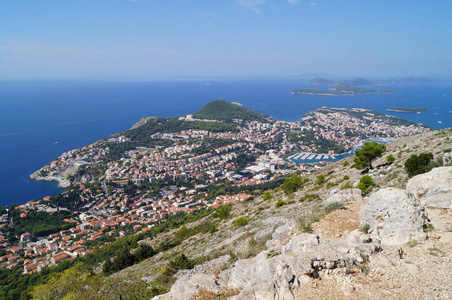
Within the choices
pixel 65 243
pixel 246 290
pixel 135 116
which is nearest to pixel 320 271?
pixel 246 290

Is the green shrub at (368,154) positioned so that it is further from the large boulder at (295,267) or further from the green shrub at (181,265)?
the green shrub at (181,265)

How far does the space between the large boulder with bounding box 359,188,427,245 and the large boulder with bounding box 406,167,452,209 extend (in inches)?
22.0

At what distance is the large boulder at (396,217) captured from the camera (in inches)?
237

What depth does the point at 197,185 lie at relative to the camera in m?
54.5

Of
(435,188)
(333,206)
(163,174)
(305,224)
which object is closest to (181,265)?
(305,224)

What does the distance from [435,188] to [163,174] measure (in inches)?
2250

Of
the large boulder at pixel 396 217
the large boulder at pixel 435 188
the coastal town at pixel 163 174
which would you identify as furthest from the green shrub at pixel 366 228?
the coastal town at pixel 163 174

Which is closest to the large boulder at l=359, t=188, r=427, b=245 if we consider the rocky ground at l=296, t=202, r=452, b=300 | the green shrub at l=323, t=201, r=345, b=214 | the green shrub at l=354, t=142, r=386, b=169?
the rocky ground at l=296, t=202, r=452, b=300

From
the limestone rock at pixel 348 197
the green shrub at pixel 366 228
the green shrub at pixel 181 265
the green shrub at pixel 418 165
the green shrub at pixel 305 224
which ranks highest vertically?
the green shrub at pixel 418 165

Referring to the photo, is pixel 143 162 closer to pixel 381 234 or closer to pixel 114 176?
pixel 114 176

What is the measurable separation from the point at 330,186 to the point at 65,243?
34.0 metres

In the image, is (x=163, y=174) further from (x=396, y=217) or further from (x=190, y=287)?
(x=396, y=217)

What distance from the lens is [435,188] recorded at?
7742 millimetres

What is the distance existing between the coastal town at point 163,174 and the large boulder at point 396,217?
104ft
